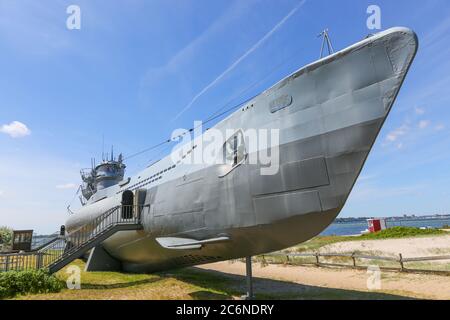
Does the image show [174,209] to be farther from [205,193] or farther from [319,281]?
[319,281]

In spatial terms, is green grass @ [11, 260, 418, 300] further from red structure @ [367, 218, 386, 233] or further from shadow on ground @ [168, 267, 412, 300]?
red structure @ [367, 218, 386, 233]

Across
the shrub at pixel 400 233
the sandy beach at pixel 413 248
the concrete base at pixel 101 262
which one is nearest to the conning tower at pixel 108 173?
the concrete base at pixel 101 262

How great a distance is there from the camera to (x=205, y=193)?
10453mm

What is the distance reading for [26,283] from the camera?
1173 centimetres

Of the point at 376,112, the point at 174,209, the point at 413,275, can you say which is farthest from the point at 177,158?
the point at 413,275

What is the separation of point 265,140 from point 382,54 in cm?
324

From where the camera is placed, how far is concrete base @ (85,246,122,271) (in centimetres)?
1727

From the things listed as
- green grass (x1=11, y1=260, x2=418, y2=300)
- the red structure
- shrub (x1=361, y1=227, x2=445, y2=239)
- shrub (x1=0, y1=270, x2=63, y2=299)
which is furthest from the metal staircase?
the red structure

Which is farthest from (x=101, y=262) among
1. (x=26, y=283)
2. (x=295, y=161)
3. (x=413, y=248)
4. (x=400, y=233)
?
(x=400, y=233)

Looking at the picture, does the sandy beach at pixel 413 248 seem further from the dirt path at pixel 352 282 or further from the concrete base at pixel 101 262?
the concrete base at pixel 101 262

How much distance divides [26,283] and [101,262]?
5.78 meters

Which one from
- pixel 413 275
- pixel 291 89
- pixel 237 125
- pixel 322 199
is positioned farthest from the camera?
pixel 413 275

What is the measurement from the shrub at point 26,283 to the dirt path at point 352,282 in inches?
287

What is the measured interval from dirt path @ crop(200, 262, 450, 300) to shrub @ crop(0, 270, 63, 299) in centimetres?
728
